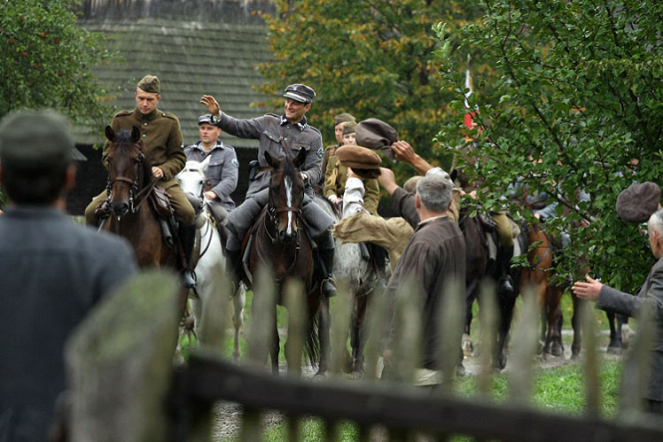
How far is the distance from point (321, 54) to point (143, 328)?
21606 mm

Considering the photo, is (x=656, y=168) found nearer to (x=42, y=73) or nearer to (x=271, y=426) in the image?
(x=271, y=426)

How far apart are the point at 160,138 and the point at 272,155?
48.9 inches

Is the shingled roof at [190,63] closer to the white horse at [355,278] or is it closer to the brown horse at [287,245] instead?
the white horse at [355,278]

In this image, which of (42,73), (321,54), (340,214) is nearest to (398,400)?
(340,214)

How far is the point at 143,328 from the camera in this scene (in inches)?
116

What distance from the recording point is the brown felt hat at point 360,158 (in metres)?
10.1

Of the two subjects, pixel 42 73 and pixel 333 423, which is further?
pixel 42 73

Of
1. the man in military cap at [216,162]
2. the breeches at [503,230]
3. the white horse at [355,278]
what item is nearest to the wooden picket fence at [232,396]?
the white horse at [355,278]

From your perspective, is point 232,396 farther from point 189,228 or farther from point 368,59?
point 368,59

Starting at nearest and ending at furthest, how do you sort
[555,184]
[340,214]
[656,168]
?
[656,168] < [555,184] < [340,214]

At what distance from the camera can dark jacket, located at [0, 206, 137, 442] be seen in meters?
3.64

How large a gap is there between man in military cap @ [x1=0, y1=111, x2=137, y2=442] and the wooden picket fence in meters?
0.51

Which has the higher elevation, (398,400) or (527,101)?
(527,101)

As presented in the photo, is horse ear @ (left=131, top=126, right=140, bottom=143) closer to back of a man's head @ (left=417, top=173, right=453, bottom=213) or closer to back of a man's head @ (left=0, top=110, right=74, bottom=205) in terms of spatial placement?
back of a man's head @ (left=417, top=173, right=453, bottom=213)
